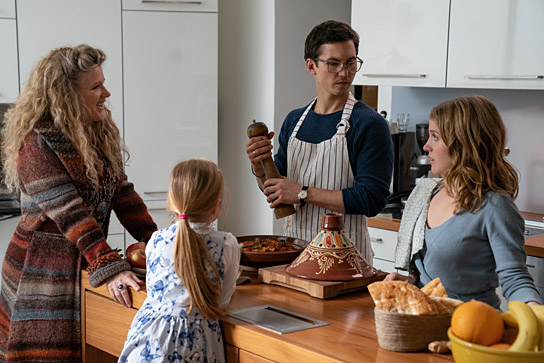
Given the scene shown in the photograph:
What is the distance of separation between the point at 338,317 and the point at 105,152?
0.90m

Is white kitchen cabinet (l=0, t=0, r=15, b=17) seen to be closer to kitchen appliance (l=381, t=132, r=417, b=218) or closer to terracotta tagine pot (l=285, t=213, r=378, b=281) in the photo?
kitchen appliance (l=381, t=132, r=417, b=218)

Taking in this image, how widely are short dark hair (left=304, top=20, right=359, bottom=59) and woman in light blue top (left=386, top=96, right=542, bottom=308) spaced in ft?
1.81

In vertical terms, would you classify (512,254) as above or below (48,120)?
below

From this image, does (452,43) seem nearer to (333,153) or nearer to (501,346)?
(333,153)

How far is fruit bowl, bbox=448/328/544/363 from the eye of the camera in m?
1.07

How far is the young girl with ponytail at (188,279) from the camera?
1513 mm

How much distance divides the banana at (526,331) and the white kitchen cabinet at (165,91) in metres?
2.62

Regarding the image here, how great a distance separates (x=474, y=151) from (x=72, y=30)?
236 cm

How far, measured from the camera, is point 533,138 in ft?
10.0

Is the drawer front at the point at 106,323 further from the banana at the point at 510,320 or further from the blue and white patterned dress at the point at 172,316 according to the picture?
the banana at the point at 510,320

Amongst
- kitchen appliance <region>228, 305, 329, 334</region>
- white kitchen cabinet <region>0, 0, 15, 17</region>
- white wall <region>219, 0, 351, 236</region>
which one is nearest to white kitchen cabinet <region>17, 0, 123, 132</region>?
white kitchen cabinet <region>0, 0, 15, 17</region>

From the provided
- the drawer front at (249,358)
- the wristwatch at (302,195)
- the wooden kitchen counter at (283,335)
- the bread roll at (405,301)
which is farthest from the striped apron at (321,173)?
the bread roll at (405,301)

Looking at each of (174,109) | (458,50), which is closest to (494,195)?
(458,50)

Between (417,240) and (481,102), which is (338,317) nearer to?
(417,240)
